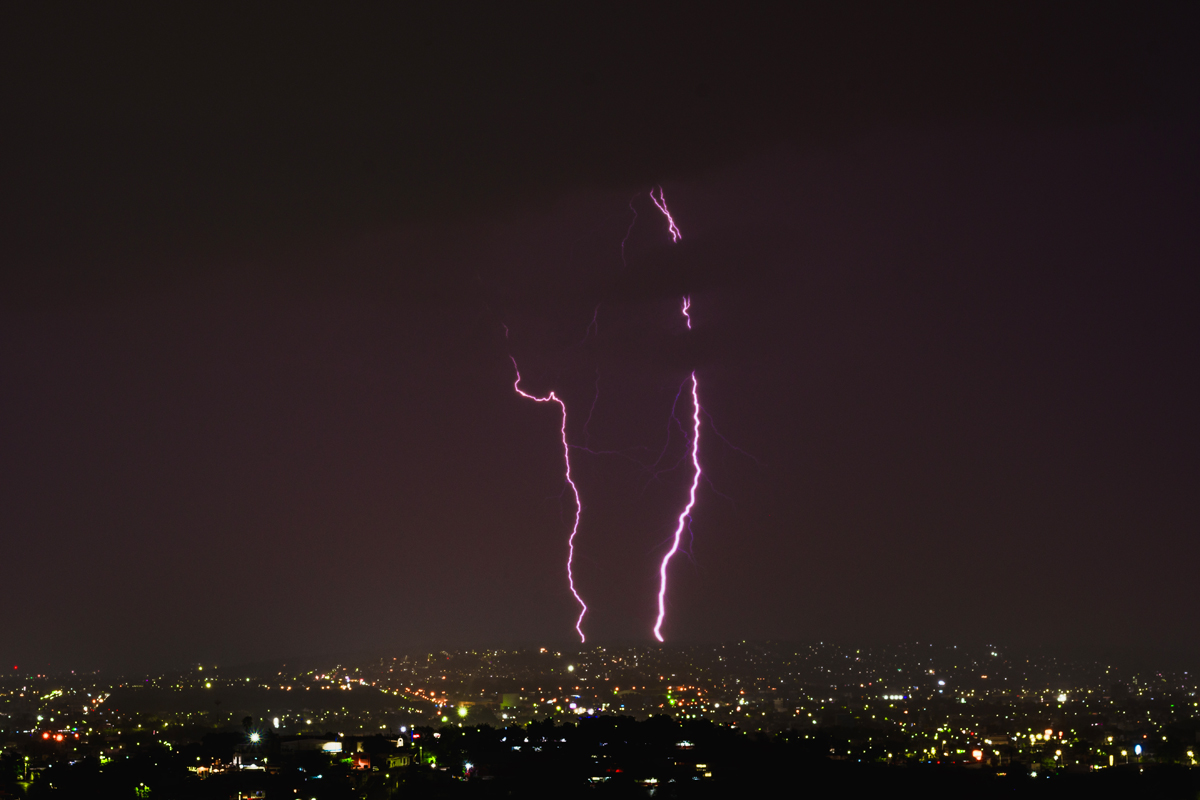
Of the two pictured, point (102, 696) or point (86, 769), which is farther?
point (102, 696)

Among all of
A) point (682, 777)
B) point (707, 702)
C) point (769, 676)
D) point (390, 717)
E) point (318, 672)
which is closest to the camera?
point (682, 777)

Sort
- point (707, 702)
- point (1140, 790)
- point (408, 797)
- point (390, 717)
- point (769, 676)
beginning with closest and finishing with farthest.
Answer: point (408, 797), point (1140, 790), point (390, 717), point (707, 702), point (769, 676)

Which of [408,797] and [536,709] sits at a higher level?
[536,709]

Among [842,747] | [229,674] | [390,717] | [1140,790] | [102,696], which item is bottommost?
[1140,790]

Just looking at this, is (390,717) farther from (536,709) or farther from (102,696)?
(102,696)

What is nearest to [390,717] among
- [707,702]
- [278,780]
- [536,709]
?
[536,709]

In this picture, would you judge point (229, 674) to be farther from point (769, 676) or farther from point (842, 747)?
point (842, 747)

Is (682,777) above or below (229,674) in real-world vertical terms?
below

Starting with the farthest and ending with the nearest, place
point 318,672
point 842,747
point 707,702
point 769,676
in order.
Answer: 1. point 318,672
2. point 769,676
3. point 707,702
4. point 842,747

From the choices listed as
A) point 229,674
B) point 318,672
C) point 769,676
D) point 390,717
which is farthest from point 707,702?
point 229,674
